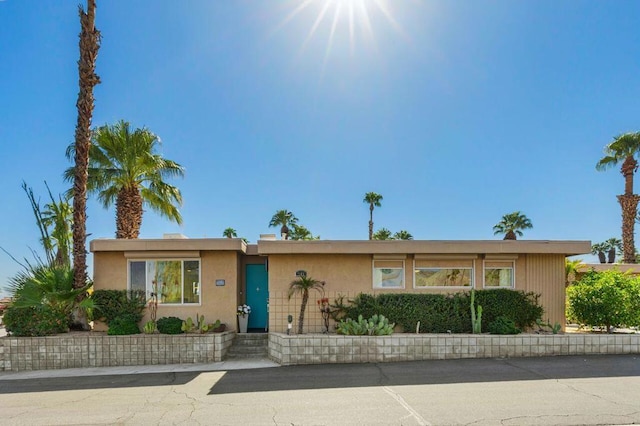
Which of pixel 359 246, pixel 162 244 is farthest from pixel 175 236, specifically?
pixel 359 246

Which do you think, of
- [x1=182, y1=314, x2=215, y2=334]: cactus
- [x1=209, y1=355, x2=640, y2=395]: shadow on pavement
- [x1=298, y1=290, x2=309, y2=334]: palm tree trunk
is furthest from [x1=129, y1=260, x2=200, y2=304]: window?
[x1=209, y1=355, x2=640, y2=395]: shadow on pavement

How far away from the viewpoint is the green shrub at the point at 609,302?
10.4 meters

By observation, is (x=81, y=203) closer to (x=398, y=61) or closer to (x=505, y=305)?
(x=398, y=61)

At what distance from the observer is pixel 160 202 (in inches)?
645

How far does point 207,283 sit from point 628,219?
26.1 m

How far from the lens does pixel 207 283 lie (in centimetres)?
1151

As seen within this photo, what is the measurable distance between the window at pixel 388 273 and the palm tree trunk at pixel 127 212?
9590 mm

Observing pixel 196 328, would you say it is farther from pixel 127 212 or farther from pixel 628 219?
pixel 628 219

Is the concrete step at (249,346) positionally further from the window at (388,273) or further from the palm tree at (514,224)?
the palm tree at (514,224)

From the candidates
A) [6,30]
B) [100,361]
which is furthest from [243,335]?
[6,30]

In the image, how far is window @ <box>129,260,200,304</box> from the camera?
11508 millimetres

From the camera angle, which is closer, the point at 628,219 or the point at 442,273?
the point at 442,273

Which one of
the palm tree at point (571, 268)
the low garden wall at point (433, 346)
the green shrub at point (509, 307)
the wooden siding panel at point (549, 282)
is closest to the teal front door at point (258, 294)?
the low garden wall at point (433, 346)

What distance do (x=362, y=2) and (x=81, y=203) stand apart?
9820mm
